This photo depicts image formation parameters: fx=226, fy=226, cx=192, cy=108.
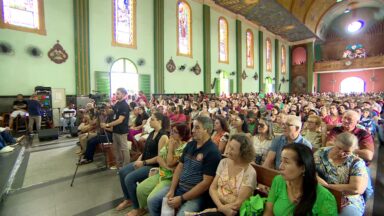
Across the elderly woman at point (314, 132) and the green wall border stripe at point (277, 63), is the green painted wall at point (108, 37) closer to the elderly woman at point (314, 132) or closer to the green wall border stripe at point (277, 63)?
the elderly woman at point (314, 132)

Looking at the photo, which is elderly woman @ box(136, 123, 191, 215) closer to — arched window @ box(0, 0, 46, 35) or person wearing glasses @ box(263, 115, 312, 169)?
person wearing glasses @ box(263, 115, 312, 169)

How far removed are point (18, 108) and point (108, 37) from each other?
4.82 m

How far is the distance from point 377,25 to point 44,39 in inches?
1246

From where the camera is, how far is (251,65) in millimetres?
20297

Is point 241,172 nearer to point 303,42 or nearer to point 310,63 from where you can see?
point 310,63

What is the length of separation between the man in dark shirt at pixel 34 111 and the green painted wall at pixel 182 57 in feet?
21.5

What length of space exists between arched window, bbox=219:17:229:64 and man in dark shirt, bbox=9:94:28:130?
40.4ft

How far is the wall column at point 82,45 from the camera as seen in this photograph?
955 centimetres

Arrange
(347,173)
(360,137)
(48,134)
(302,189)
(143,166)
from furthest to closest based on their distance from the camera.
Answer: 1. (48,134)
2. (143,166)
3. (360,137)
4. (347,173)
5. (302,189)

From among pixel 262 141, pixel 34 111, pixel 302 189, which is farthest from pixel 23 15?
pixel 302 189

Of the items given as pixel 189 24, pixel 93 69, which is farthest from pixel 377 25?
pixel 93 69

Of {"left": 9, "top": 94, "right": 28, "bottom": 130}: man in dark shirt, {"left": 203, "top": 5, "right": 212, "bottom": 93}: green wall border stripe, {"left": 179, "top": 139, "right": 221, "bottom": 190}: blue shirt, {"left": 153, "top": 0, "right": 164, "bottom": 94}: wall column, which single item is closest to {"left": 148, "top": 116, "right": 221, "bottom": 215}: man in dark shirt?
{"left": 179, "top": 139, "right": 221, "bottom": 190}: blue shirt

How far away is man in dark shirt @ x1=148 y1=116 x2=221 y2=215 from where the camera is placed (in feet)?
7.57

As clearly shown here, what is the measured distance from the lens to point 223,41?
1708 cm
